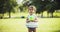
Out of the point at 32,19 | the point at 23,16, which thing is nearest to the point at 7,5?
the point at 23,16

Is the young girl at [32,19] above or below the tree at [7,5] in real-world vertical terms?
below

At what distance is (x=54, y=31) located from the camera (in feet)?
7.02

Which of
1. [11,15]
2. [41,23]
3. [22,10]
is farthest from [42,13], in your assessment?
[11,15]

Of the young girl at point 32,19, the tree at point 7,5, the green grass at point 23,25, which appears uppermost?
the tree at point 7,5

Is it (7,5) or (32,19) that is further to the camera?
(7,5)

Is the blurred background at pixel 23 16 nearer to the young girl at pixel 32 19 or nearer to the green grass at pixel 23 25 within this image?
the green grass at pixel 23 25

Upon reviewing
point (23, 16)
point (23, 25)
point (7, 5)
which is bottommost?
point (23, 25)

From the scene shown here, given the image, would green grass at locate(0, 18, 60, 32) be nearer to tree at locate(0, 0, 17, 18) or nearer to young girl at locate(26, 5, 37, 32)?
tree at locate(0, 0, 17, 18)

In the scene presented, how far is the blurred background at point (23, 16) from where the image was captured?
2.14 meters

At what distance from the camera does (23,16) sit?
6.99ft

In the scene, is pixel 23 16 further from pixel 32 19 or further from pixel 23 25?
pixel 32 19

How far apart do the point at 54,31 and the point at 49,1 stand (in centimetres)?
42

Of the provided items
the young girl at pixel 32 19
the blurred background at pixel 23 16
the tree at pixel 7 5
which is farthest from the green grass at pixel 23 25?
the young girl at pixel 32 19

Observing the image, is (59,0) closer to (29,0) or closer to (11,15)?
(29,0)
